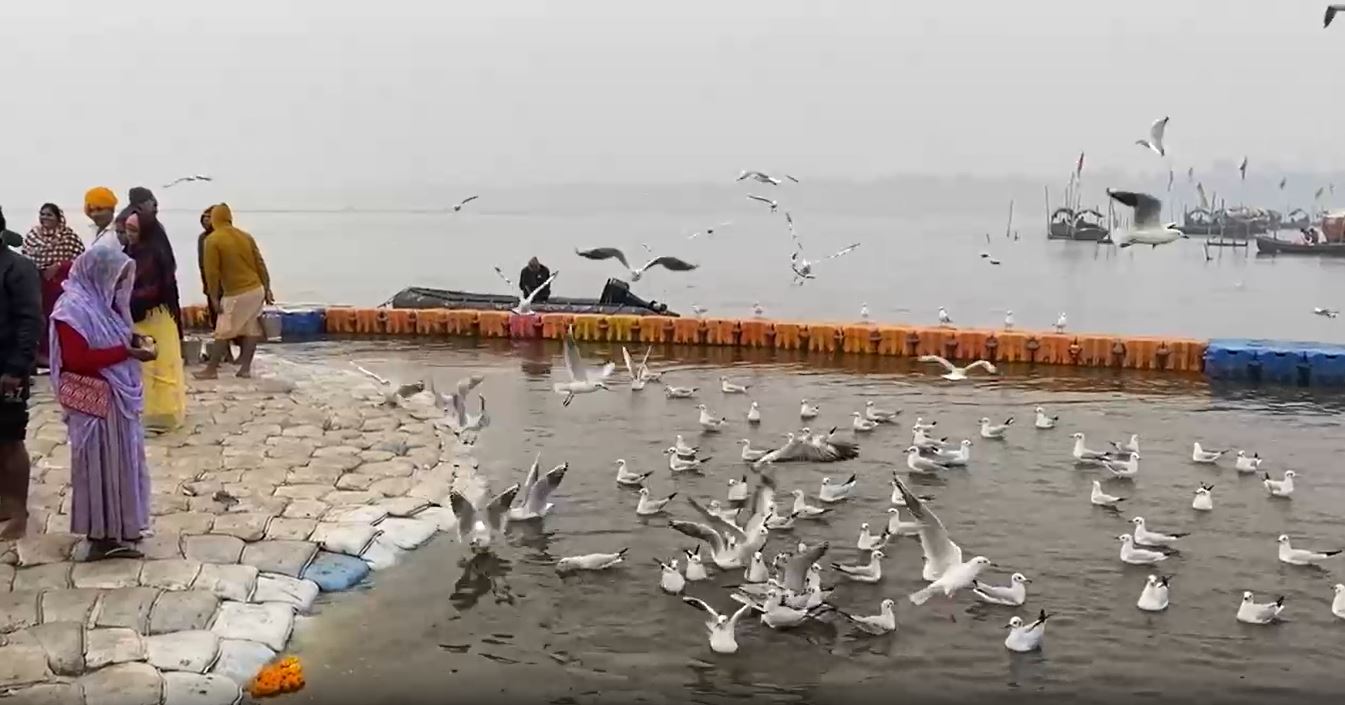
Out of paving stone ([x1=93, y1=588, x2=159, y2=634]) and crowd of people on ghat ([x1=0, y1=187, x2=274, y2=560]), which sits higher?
crowd of people on ghat ([x1=0, y1=187, x2=274, y2=560])

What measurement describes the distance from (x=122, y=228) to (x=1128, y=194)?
9004 millimetres

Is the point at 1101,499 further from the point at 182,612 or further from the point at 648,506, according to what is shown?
the point at 182,612

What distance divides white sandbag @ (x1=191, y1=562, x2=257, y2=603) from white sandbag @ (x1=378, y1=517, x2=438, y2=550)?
131cm

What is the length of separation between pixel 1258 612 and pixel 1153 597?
616mm

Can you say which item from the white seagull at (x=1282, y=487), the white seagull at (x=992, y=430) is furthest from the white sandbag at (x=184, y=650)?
the white seagull at (x=1282, y=487)

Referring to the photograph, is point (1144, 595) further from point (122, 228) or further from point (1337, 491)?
point (122, 228)

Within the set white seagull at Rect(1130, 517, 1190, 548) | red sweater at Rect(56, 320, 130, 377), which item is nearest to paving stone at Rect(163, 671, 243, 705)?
red sweater at Rect(56, 320, 130, 377)

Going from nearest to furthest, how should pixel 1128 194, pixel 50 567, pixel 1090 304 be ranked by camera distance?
pixel 50 567
pixel 1128 194
pixel 1090 304

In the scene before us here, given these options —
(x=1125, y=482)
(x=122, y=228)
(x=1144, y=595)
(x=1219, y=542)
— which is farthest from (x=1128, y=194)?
(x=122, y=228)

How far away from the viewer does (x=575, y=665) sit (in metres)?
6.72

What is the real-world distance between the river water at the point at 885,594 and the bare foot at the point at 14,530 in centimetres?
188

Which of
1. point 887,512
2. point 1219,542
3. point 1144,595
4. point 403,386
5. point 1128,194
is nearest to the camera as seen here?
point 1144,595

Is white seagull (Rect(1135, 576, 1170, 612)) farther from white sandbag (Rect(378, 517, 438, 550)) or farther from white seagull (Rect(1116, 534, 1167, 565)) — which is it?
white sandbag (Rect(378, 517, 438, 550))

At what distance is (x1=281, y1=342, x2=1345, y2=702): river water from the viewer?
654cm
